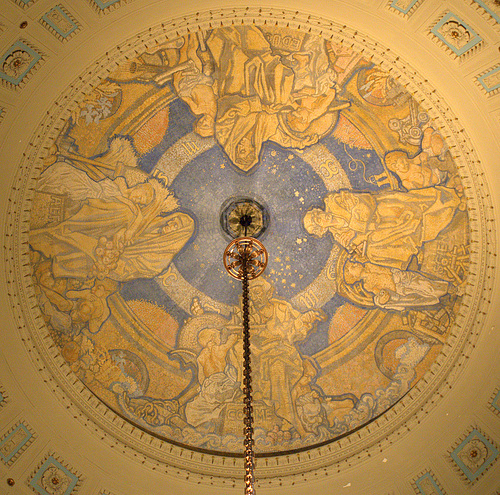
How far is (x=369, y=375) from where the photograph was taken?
8.78 meters

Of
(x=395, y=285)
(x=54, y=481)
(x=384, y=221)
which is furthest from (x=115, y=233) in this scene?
(x=395, y=285)

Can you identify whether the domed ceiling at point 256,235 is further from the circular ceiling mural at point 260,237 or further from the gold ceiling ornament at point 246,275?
the gold ceiling ornament at point 246,275

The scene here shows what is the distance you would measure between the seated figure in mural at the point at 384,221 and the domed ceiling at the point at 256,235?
32 mm

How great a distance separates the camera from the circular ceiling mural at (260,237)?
7746 millimetres

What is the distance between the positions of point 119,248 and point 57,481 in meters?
3.67

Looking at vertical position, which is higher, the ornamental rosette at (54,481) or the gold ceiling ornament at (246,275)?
the gold ceiling ornament at (246,275)

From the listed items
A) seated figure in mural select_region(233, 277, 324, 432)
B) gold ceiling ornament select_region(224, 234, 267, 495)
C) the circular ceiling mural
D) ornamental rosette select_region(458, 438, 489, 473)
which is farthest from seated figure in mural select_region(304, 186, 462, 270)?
ornamental rosette select_region(458, 438, 489, 473)

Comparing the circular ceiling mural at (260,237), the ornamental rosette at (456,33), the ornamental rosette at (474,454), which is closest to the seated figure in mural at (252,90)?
the circular ceiling mural at (260,237)

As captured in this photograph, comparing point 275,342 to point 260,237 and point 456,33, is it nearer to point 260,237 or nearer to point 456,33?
point 260,237

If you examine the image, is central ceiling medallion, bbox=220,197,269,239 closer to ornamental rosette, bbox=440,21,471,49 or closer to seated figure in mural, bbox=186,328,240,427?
seated figure in mural, bbox=186,328,240,427

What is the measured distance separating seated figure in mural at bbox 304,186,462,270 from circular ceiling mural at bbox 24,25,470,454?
0.03 metres

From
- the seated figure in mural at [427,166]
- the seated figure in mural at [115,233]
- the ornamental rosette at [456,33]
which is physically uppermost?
the ornamental rosette at [456,33]

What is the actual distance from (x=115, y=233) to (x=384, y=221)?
14.6ft

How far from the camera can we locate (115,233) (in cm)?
872
